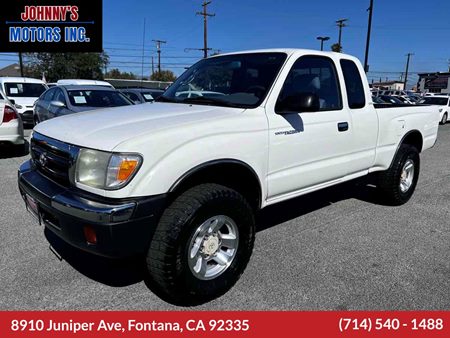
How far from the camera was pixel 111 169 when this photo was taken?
2420 millimetres

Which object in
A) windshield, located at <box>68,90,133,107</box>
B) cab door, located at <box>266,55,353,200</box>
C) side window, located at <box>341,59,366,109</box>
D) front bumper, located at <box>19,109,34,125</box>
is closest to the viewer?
cab door, located at <box>266,55,353,200</box>

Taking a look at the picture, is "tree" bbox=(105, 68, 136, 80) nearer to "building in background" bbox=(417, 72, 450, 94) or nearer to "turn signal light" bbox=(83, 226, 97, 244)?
"building in background" bbox=(417, 72, 450, 94)

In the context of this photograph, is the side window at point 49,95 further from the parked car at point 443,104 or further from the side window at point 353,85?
the parked car at point 443,104

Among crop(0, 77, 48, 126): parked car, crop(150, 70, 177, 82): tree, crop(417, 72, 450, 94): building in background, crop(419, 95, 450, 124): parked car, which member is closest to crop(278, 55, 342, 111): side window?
crop(0, 77, 48, 126): parked car

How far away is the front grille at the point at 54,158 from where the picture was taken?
8.66ft

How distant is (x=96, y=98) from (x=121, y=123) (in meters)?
7.20

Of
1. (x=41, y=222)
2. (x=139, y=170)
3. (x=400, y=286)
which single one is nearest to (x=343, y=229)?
(x=400, y=286)

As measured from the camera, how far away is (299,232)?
14.0 feet

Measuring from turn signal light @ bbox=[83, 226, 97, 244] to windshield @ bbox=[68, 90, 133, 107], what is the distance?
735 cm

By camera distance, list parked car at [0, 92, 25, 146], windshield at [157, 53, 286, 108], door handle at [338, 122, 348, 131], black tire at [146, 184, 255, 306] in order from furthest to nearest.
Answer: parked car at [0, 92, 25, 146] < door handle at [338, 122, 348, 131] < windshield at [157, 53, 286, 108] < black tire at [146, 184, 255, 306]

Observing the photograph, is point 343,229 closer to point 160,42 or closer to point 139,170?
point 139,170

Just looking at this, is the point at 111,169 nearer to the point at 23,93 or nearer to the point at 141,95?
the point at 141,95

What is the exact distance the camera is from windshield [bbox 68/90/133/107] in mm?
9195

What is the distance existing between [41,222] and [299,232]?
103 inches
